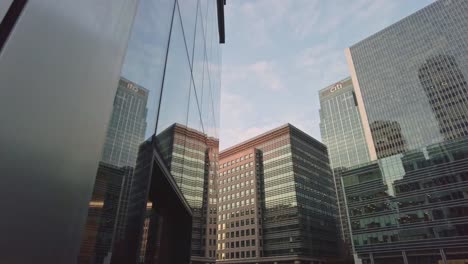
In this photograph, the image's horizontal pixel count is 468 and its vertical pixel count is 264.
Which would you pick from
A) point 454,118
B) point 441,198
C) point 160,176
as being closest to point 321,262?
point 441,198

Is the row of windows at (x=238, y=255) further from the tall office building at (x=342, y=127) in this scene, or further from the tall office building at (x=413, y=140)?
the tall office building at (x=342, y=127)

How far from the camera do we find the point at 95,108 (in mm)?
1360

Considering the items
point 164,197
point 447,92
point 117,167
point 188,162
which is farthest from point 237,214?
point 117,167

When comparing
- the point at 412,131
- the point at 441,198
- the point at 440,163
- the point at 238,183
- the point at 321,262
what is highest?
the point at 412,131

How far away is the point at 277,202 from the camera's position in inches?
3871

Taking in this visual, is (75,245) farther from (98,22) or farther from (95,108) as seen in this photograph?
(98,22)

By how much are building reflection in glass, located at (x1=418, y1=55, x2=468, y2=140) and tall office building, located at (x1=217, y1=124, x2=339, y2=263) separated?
151 ft

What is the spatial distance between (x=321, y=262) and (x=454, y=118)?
68.1 metres

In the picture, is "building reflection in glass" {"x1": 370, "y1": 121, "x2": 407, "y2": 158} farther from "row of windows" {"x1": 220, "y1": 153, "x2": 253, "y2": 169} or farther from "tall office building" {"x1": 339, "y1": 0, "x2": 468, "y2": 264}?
"row of windows" {"x1": 220, "y1": 153, "x2": 253, "y2": 169}

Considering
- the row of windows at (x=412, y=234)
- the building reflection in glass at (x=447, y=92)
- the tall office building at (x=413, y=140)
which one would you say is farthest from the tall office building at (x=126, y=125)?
the building reflection in glass at (x=447, y=92)

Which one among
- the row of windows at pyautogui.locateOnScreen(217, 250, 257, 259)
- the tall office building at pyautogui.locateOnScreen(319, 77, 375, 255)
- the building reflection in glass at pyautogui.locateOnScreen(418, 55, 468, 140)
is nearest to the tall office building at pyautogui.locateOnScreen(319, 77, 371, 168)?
the tall office building at pyautogui.locateOnScreen(319, 77, 375, 255)

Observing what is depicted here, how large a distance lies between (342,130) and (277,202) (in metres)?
70.7

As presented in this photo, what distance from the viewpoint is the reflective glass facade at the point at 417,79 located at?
3890 inches

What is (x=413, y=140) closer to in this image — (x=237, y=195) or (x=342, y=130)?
(x=342, y=130)
